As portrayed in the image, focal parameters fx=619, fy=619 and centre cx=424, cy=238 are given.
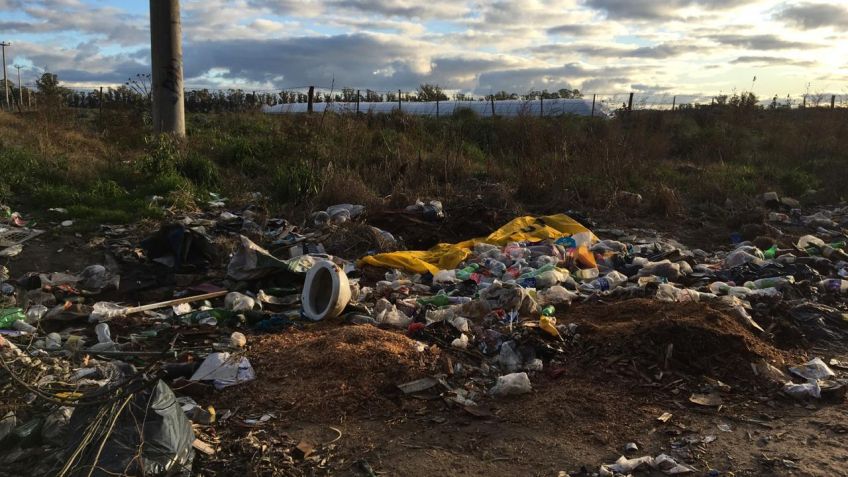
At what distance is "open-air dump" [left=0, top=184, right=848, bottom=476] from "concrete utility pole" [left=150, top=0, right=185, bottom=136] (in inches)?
175

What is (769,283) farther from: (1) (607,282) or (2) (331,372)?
(2) (331,372)

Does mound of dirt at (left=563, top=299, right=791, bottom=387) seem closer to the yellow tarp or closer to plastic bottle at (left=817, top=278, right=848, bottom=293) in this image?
plastic bottle at (left=817, top=278, right=848, bottom=293)

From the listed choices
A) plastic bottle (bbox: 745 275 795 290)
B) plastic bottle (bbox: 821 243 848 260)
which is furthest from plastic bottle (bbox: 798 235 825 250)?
plastic bottle (bbox: 745 275 795 290)

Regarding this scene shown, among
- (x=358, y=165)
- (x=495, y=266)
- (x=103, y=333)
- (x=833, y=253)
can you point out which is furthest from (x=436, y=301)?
(x=358, y=165)

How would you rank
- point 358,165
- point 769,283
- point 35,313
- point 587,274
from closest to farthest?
point 35,313 → point 769,283 → point 587,274 → point 358,165

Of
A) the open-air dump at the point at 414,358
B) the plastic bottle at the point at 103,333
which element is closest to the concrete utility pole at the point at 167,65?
the open-air dump at the point at 414,358

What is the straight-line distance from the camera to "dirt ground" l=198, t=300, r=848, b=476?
2.88m

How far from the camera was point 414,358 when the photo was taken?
12.5 ft

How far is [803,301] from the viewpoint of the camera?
5070 millimetres

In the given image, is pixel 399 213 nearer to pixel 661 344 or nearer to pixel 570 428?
pixel 661 344

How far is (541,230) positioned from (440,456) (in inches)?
186

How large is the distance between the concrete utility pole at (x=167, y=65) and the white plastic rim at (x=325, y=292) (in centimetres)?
695

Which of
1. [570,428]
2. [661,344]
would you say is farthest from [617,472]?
[661,344]

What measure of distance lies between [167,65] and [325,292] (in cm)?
745
